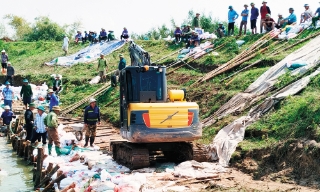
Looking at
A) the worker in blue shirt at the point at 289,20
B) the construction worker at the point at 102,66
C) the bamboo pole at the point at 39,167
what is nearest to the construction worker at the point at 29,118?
the bamboo pole at the point at 39,167

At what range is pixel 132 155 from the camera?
1145 centimetres

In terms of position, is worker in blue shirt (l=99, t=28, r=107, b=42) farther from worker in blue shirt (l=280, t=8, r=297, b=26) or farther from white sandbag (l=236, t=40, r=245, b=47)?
worker in blue shirt (l=280, t=8, r=297, b=26)

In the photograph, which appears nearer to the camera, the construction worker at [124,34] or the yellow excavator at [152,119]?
the yellow excavator at [152,119]

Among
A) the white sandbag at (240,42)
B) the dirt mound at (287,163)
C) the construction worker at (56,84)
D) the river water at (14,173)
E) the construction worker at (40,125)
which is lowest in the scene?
the river water at (14,173)

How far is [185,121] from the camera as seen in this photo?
37.6 feet

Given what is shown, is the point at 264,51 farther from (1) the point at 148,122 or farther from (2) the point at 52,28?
(2) the point at 52,28

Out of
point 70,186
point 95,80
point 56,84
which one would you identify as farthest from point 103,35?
point 70,186

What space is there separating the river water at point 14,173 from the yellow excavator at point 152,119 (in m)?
2.63

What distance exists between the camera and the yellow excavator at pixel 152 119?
37.0ft

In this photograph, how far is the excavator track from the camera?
37.4 ft

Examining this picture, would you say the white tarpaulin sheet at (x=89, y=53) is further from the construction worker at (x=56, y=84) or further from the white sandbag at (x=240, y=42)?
the white sandbag at (x=240, y=42)

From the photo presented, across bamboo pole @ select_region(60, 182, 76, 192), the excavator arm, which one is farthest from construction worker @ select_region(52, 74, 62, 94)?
bamboo pole @ select_region(60, 182, 76, 192)

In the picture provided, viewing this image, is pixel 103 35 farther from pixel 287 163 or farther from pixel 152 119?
pixel 287 163

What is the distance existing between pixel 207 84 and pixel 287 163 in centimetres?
811
